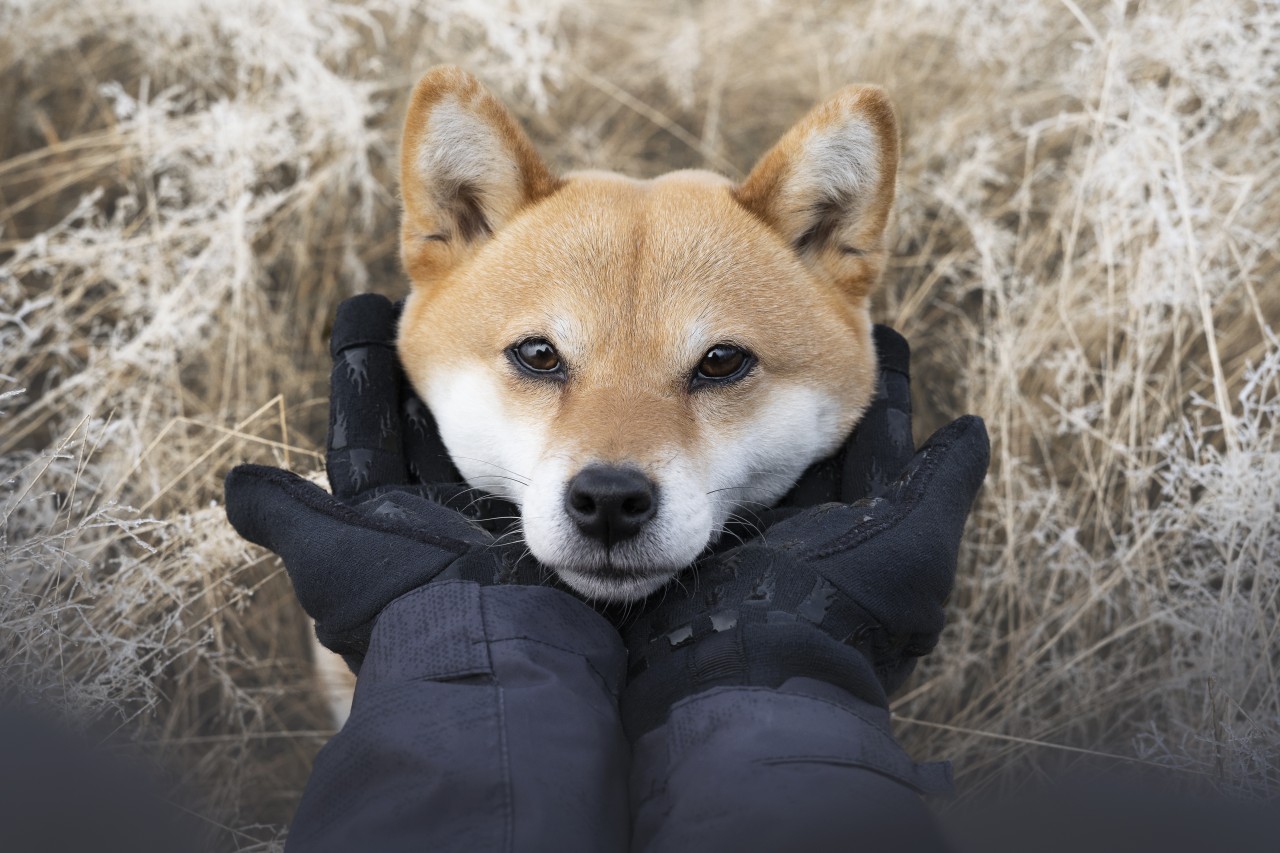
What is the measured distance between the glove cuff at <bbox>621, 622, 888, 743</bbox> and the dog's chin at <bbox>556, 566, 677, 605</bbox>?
0.70ft

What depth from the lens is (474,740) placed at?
1.42m

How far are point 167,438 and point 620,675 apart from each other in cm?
171

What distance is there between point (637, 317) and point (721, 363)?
0.20 metres

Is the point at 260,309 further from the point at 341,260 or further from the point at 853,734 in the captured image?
the point at 853,734

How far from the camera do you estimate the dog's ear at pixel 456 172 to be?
7.43 ft

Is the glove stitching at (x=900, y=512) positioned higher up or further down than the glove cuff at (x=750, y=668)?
higher up

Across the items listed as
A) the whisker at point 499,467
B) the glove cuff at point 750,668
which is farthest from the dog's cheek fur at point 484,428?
the glove cuff at point 750,668

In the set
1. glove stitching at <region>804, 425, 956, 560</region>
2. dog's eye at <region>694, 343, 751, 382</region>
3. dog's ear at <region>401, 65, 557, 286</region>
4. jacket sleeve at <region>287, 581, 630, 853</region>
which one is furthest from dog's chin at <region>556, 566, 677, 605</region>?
dog's ear at <region>401, 65, 557, 286</region>

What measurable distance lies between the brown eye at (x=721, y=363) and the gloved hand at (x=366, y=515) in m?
0.51

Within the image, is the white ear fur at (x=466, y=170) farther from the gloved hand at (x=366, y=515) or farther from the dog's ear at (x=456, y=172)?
the gloved hand at (x=366, y=515)

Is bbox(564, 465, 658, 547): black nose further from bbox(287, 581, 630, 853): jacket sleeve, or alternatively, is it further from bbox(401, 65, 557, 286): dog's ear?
bbox(401, 65, 557, 286): dog's ear

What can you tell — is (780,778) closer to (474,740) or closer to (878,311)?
(474,740)

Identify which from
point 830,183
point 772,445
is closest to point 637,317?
point 772,445

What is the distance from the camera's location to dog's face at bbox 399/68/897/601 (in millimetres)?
1947
